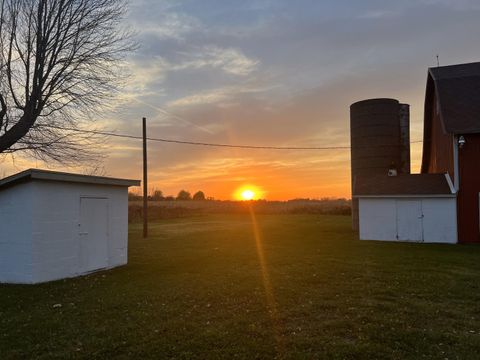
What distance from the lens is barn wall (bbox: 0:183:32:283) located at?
Answer: 9.32 metres

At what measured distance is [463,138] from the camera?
52.6 ft

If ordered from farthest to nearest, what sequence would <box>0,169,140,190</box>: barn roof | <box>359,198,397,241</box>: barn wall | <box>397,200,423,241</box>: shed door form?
1. <box>359,198,397,241</box>: barn wall
2. <box>397,200,423,241</box>: shed door
3. <box>0,169,140,190</box>: barn roof

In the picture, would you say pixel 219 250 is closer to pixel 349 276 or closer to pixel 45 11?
pixel 349 276

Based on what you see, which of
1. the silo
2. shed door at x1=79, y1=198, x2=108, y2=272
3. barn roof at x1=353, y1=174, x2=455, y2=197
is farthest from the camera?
the silo

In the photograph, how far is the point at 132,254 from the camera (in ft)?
47.3

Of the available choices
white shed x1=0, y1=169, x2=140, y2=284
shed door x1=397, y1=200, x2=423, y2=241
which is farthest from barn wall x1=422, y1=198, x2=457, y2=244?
white shed x1=0, y1=169, x2=140, y2=284

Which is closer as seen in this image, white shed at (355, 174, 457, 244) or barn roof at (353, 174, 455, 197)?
white shed at (355, 174, 457, 244)

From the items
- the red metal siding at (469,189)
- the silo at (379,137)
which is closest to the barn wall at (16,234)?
the red metal siding at (469,189)

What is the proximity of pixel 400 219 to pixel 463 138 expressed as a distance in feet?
13.9

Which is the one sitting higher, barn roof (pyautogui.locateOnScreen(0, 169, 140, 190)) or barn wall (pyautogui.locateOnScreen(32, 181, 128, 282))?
barn roof (pyautogui.locateOnScreen(0, 169, 140, 190))

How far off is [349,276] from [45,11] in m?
13.2

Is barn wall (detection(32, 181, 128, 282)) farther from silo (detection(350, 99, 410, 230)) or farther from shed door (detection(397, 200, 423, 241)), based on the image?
silo (detection(350, 99, 410, 230))

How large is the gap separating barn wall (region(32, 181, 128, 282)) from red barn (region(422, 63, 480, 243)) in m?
13.9

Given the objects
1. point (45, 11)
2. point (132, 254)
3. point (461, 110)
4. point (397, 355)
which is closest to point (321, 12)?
point (461, 110)
